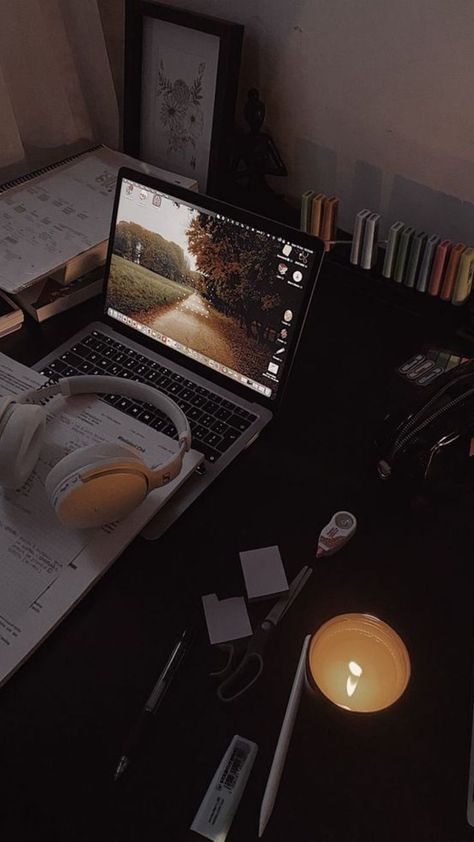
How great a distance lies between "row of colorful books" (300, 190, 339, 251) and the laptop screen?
0.20 metres

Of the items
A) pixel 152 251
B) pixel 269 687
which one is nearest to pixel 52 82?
pixel 152 251

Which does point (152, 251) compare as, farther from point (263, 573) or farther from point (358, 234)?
point (263, 573)

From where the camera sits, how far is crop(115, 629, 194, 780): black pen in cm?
56

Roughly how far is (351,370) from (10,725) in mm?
602

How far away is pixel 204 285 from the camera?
0.82 metres

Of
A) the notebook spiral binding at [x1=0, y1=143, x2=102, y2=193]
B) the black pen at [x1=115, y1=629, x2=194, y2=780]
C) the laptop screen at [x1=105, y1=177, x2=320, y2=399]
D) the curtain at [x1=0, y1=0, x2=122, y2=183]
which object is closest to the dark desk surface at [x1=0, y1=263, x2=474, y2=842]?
the black pen at [x1=115, y1=629, x2=194, y2=780]

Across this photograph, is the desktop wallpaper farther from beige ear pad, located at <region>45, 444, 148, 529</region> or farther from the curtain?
the curtain

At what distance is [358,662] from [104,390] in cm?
43

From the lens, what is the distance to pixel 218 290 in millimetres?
811

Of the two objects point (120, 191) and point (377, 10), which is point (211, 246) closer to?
point (120, 191)

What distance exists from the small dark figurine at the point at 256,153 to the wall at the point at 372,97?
29 millimetres

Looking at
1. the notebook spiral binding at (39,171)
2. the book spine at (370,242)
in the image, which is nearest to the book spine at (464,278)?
the book spine at (370,242)

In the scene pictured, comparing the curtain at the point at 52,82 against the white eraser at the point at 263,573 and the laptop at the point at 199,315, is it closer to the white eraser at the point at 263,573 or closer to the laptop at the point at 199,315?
the laptop at the point at 199,315

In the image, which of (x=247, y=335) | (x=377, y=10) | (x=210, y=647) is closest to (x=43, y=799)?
(x=210, y=647)
